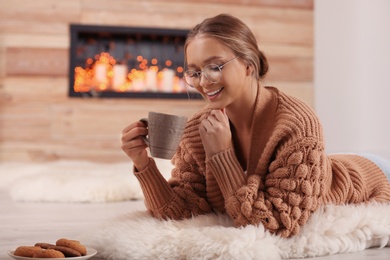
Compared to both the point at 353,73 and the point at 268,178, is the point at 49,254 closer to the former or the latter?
the point at 268,178

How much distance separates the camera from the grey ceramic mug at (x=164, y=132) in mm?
1618

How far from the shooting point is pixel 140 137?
1731 mm

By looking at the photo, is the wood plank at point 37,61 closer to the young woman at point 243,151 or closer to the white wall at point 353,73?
the white wall at point 353,73

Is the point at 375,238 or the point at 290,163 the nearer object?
the point at 290,163

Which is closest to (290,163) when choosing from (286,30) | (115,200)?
(115,200)

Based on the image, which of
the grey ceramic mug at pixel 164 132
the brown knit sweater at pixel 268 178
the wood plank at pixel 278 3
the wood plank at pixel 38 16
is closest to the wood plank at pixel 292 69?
the wood plank at pixel 278 3

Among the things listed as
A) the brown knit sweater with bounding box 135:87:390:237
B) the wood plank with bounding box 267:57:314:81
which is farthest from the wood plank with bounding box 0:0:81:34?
the brown knit sweater with bounding box 135:87:390:237

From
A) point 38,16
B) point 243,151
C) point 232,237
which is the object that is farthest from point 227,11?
point 232,237

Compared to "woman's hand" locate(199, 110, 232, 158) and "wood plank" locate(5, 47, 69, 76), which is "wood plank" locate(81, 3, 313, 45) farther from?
"woman's hand" locate(199, 110, 232, 158)

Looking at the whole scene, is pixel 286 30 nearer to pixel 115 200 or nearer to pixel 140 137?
pixel 115 200

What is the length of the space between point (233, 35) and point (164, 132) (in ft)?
1.15

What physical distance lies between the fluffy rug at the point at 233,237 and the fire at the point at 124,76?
3.10 m

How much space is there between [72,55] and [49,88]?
302mm

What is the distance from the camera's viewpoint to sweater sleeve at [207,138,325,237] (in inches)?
65.9
